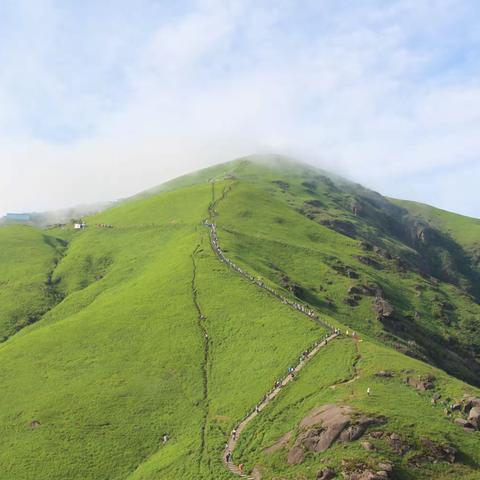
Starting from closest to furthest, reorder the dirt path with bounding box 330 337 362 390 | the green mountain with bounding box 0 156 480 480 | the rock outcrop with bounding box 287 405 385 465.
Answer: the rock outcrop with bounding box 287 405 385 465 < the green mountain with bounding box 0 156 480 480 < the dirt path with bounding box 330 337 362 390

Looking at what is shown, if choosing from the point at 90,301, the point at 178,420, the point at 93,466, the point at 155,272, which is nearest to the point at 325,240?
the point at 155,272

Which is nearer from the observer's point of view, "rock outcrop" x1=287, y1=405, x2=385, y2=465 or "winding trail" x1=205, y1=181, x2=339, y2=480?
"rock outcrop" x1=287, y1=405, x2=385, y2=465

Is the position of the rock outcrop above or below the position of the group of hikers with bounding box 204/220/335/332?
below

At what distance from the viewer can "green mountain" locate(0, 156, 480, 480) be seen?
Answer: 212 ft

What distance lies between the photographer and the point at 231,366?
94.4 meters

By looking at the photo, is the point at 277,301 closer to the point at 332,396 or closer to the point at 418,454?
the point at 332,396

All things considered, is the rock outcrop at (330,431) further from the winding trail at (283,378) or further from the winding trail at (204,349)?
the winding trail at (204,349)

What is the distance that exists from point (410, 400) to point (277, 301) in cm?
4613

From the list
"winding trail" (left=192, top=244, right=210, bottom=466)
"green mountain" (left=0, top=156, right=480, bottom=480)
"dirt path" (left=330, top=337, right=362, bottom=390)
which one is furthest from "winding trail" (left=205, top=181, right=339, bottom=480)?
"dirt path" (left=330, top=337, right=362, bottom=390)

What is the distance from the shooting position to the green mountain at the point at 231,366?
6475 cm

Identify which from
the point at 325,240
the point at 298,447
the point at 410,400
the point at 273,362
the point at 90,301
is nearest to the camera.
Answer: the point at 298,447

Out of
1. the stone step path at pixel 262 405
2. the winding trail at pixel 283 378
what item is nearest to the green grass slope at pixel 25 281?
the winding trail at pixel 283 378

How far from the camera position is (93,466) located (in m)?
76.9

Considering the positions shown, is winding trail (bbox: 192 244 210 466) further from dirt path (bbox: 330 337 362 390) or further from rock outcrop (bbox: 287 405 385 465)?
dirt path (bbox: 330 337 362 390)
